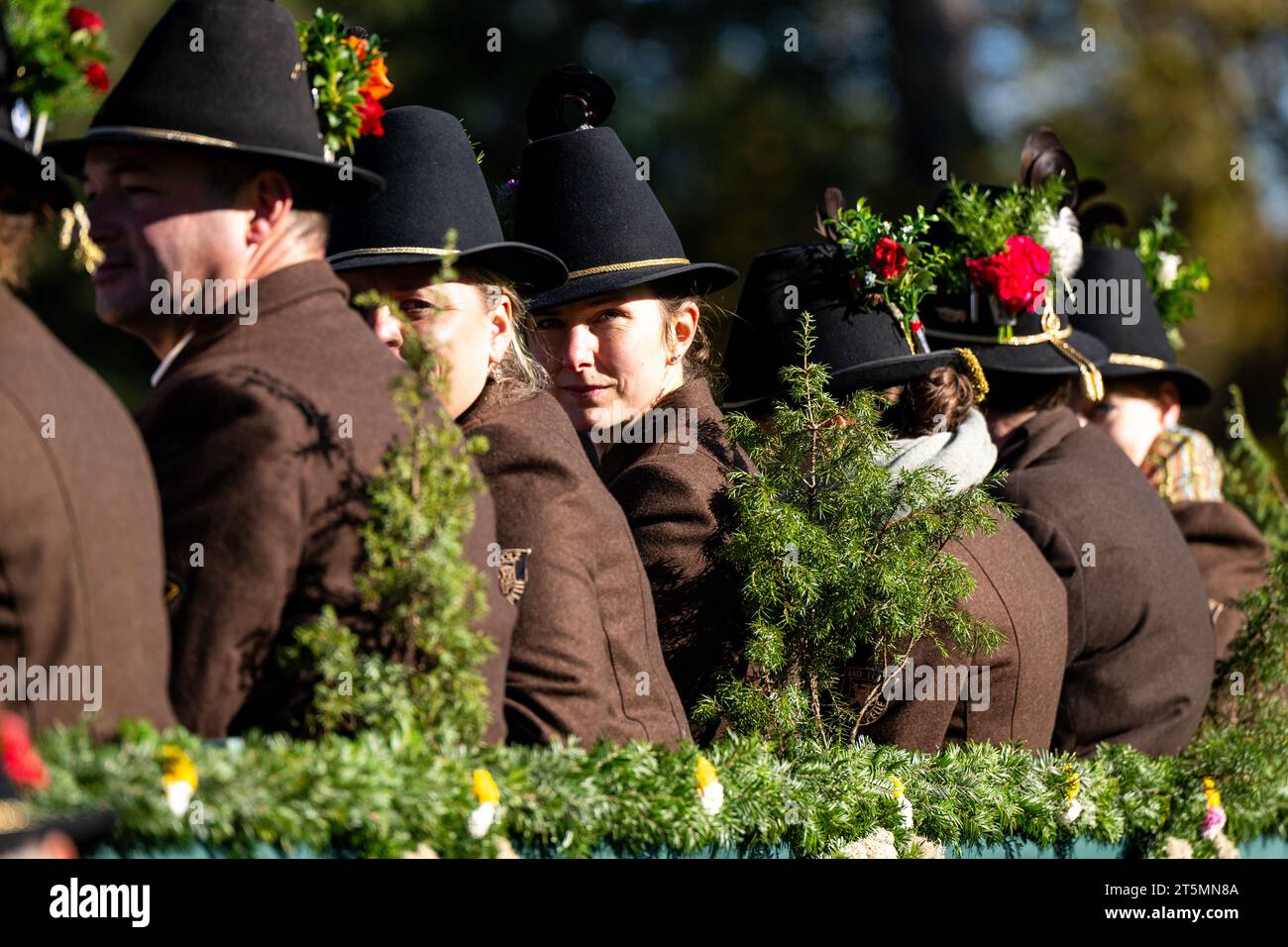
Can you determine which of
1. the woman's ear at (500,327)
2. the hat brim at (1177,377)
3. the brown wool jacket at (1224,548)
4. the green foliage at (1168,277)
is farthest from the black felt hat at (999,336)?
the woman's ear at (500,327)

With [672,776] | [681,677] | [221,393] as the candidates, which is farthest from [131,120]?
[681,677]

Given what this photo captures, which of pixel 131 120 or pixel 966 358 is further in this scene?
pixel 966 358

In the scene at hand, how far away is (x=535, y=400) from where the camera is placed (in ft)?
14.6

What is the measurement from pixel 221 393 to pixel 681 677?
1.93m

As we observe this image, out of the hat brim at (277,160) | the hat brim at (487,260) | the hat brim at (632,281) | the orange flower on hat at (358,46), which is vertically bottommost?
the hat brim at (632,281)

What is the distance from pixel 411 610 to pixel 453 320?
1373 millimetres

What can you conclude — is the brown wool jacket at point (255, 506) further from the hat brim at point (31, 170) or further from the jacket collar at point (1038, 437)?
the jacket collar at point (1038, 437)

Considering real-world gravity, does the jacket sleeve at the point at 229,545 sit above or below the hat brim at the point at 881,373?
below

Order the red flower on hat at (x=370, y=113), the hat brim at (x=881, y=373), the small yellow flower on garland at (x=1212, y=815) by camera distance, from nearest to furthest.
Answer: the red flower on hat at (x=370, y=113)
the small yellow flower on garland at (x=1212, y=815)
the hat brim at (x=881, y=373)

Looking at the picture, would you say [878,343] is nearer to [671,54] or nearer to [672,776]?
[672,776]

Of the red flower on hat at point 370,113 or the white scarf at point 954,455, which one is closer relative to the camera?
the red flower on hat at point 370,113

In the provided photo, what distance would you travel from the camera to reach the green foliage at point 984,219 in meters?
6.32

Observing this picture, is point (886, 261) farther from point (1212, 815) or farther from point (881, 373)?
point (1212, 815)

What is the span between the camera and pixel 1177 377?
25.7 ft
